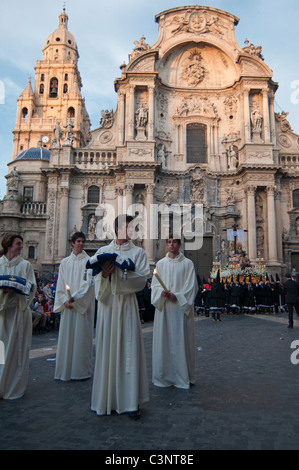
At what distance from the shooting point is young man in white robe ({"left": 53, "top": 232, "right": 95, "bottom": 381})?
621 centimetres

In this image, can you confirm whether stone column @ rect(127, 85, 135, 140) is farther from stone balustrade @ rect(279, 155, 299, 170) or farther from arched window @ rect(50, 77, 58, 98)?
arched window @ rect(50, 77, 58, 98)

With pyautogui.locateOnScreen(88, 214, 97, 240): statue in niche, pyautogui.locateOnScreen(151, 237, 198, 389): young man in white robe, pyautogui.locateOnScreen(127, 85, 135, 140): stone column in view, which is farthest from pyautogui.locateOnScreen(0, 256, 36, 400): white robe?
pyautogui.locateOnScreen(127, 85, 135, 140): stone column

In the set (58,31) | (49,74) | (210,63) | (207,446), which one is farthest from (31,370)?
(58,31)

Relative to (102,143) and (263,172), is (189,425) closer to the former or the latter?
(263,172)

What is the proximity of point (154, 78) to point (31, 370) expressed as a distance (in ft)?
89.8

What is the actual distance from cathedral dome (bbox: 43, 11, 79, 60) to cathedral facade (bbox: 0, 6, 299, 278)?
120 ft

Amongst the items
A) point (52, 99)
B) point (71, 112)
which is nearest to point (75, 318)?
point (71, 112)

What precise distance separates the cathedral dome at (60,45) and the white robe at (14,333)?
6612 centimetres

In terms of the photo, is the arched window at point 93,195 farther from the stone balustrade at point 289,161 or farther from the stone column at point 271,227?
the stone balustrade at point 289,161

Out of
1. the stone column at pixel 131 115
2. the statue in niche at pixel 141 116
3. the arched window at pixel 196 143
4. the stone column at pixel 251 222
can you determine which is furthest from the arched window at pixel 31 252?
the stone column at pixel 251 222

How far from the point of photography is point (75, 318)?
6.44 m

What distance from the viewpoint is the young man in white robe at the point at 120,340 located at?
4441 millimetres

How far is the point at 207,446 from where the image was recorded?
358 cm
